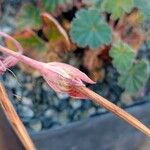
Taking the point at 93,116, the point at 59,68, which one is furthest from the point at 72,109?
the point at 59,68

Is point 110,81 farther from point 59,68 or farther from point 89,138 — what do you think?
point 59,68

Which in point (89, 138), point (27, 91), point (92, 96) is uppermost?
point (92, 96)

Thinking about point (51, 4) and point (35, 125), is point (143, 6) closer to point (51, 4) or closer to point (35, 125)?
point (51, 4)

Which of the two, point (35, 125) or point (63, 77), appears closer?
point (63, 77)

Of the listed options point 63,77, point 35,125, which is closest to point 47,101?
point 35,125

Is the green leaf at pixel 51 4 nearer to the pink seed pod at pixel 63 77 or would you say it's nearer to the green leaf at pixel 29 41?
the green leaf at pixel 29 41

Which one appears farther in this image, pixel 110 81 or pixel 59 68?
pixel 110 81

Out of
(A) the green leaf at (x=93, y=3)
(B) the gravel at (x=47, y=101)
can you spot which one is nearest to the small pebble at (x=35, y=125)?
(B) the gravel at (x=47, y=101)
